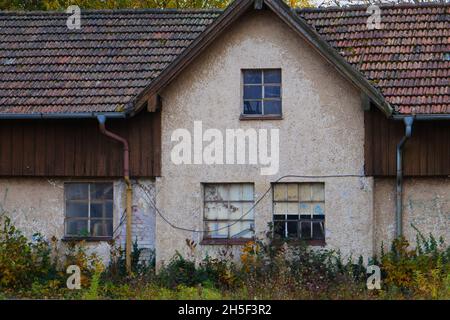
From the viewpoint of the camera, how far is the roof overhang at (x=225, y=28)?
1995 cm

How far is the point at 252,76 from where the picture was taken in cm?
2120

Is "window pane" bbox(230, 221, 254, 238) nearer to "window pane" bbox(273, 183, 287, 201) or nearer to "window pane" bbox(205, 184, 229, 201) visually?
"window pane" bbox(205, 184, 229, 201)

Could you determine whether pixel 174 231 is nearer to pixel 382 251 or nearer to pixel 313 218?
pixel 313 218

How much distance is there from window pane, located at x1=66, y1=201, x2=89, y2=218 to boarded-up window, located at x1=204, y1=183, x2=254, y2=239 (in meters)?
2.54

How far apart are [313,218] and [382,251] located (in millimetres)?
1488

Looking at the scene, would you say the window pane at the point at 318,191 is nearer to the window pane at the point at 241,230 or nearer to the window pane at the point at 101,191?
the window pane at the point at 241,230

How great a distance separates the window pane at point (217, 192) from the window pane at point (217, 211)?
10 cm

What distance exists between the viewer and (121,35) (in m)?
23.4

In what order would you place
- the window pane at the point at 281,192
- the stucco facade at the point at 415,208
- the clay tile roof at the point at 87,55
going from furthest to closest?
the clay tile roof at the point at 87,55, the window pane at the point at 281,192, the stucco facade at the point at 415,208

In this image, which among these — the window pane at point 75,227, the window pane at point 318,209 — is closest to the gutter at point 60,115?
the window pane at point 75,227

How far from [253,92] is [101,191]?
12.2 ft

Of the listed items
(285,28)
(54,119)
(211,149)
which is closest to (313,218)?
(211,149)

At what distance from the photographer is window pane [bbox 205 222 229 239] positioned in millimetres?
21109

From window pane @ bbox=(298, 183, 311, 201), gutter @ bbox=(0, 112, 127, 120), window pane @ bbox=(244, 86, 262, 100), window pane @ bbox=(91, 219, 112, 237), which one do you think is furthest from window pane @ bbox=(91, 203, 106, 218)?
window pane @ bbox=(298, 183, 311, 201)
